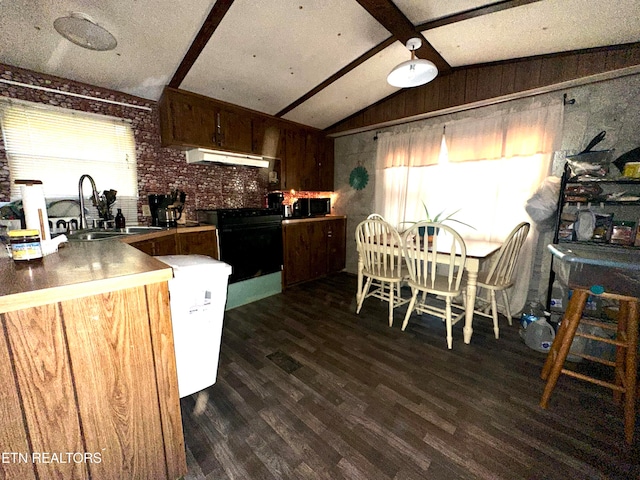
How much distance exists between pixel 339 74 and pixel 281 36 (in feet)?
2.58

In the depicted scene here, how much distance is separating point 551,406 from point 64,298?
7.51 feet

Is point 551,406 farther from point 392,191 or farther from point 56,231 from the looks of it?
point 56,231

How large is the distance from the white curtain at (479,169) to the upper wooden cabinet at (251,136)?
103 cm

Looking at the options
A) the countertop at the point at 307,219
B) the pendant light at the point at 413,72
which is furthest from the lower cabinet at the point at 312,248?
the pendant light at the point at 413,72

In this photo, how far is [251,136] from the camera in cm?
306

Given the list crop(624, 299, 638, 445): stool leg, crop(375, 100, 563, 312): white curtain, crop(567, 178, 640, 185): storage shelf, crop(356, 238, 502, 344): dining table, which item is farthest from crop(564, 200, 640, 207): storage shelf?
crop(624, 299, 638, 445): stool leg

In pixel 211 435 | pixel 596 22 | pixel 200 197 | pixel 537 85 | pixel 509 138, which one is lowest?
pixel 211 435

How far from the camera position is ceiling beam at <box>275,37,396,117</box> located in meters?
2.16

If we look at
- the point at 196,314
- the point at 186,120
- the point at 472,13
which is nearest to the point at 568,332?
the point at 196,314

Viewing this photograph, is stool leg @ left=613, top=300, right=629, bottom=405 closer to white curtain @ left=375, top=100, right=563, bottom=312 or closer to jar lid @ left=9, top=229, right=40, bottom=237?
white curtain @ left=375, top=100, right=563, bottom=312

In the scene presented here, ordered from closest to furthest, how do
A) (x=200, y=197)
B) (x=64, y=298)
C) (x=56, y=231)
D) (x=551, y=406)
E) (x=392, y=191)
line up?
(x=64, y=298) → (x=551, y=406) → (x=56, y=231) → (x=200, y=197) → (x=392, y=191)

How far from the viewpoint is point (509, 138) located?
251 centimetres

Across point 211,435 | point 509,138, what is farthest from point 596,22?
point 211,435

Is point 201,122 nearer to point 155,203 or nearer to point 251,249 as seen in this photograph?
point 155,203
